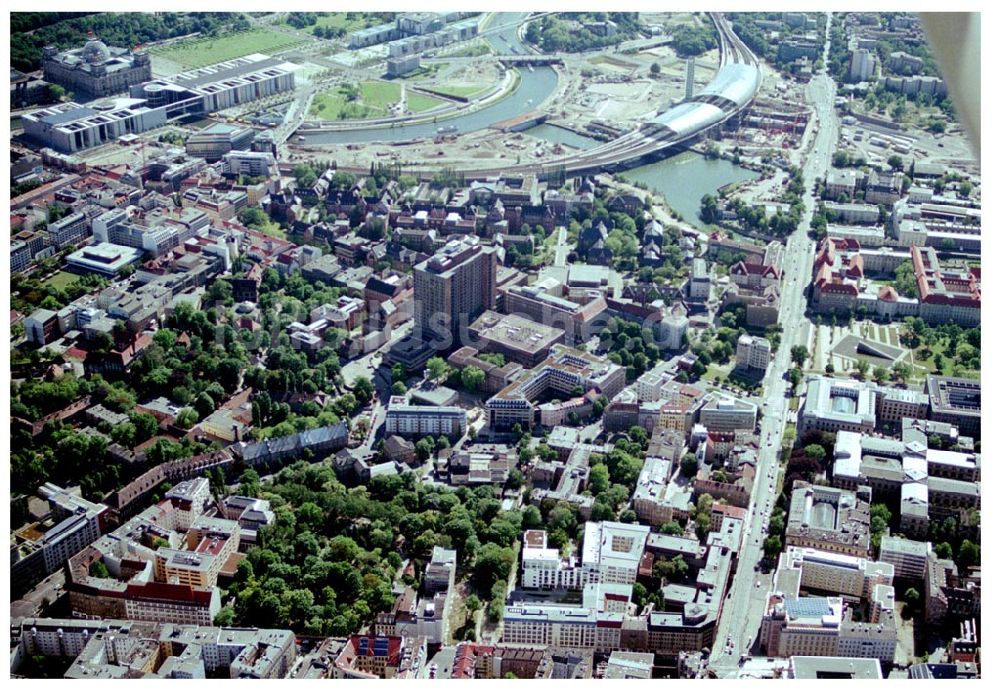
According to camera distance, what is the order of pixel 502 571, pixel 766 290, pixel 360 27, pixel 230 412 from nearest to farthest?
pixel 502 571 → pixel 230 412 → pixel 766 290 → pixel 360 27

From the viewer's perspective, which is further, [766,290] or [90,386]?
[766,290]

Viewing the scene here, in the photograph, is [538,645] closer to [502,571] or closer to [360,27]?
[502,571]

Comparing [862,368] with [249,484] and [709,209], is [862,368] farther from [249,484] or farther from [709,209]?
[249,484]

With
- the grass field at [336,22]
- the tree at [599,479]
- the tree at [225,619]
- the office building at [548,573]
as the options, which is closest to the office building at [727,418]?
the tree at [599,479]

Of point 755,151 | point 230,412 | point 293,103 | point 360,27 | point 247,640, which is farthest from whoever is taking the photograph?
point 360,27

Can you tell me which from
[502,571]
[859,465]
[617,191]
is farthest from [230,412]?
[617,191]

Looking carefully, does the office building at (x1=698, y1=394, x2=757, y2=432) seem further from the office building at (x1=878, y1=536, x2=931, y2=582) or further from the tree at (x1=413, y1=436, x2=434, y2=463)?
the tree at (x1=413, y1=436, x2=434, y2=463)

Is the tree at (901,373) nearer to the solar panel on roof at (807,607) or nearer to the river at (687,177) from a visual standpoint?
the solar panel on roof at (807,607)

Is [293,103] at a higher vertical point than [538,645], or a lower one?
higher
